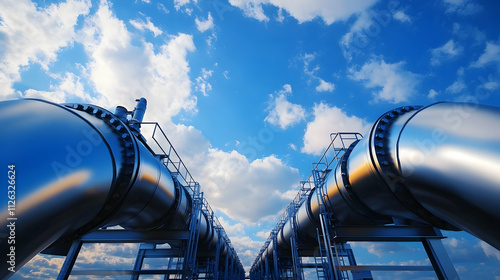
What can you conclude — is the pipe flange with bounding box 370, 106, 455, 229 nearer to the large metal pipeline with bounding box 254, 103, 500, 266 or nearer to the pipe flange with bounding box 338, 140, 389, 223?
the large metal pipeline with bounding box 254, 103, 500, 266

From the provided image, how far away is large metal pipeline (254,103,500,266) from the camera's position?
257cm

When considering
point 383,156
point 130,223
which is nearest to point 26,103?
point 130,223

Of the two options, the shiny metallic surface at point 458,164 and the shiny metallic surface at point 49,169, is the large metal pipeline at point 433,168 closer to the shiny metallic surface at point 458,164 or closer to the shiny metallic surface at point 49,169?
the shiny metallic surface at point 458,164

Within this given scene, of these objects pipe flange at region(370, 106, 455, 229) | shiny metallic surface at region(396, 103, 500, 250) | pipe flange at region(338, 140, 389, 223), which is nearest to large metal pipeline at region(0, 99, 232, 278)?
pipe flange at region(338, 140, 389, 223)

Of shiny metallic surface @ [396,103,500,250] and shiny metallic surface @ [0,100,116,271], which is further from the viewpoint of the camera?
shiny metallic surface @ [396,103,500,250]

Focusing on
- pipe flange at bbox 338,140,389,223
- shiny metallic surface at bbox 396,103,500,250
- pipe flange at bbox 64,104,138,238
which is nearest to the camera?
shiny metallic surface at bbox 396,103,500,250

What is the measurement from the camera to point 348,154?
5582 mm

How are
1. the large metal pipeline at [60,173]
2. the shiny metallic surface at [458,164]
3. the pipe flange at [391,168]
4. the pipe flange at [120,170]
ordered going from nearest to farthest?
the large metal pipeline at [60,173]
the shiny metallic surface at [458,164]
the pipe flange at [391,168]
the pipe flange at [120,170]

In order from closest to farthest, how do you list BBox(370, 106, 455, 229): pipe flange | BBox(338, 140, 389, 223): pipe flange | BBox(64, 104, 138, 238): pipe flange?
1. BBox(370, 106, 455, 229): pipe flange
2. BBox(64, 104, 138, 238): pipe flange
3. BBox(338, 140, 389, 223): pipe flange

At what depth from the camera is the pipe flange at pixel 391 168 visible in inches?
152

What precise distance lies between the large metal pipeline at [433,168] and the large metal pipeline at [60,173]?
14.4 feet

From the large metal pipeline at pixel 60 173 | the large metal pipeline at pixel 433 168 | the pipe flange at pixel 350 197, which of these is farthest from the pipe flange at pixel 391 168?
the large metal pipeline at pixel 60 173

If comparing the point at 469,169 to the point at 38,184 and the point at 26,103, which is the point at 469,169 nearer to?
the point at 38,184

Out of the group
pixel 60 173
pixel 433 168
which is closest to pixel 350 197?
pixel 433 168
